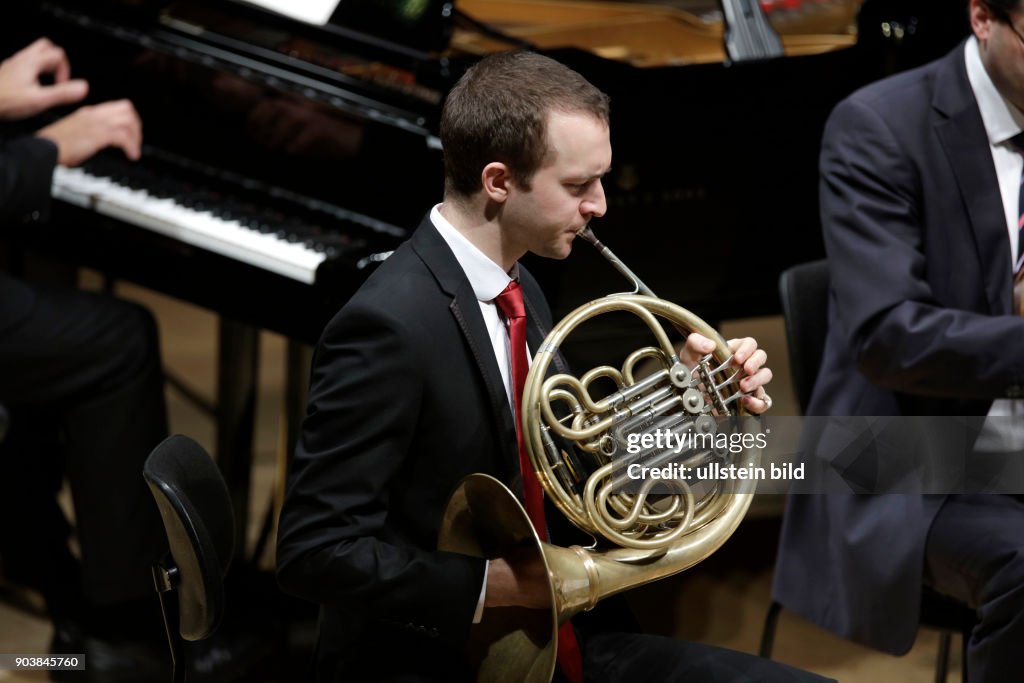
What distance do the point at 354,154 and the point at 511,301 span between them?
137cm

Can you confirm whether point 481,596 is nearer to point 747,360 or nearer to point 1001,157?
point 747,360

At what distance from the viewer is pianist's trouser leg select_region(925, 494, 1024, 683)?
227cm

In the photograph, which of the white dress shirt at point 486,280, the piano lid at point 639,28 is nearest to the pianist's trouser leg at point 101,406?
the piano lid at point 639,28

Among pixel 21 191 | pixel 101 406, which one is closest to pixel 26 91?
pixel 21 191

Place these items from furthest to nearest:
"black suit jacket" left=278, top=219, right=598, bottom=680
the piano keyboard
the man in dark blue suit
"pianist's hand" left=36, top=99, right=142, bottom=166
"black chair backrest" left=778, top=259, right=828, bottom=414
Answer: "pianist's hand" left=36, top=99, right=142, bottom=166
the piano keyboard
"black chair backrest" left=778, top=259, right=828, bottom=414
the man in dark blue suit
"black suit jacket" left=278, top=219, right=598, bottom=680

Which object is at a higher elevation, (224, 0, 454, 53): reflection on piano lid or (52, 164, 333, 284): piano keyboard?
(224, 0, 454, 53): reflection on piano lid

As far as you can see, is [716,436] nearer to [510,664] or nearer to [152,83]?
[510,664]

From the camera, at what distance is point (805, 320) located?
9.01ft

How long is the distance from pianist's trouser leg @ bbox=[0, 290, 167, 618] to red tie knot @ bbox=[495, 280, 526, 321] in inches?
60.7

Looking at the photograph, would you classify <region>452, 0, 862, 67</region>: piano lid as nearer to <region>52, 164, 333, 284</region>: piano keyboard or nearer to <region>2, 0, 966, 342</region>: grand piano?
<region>2, 0, 966, 342</region>: grand piano

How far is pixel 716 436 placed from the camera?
1825 mm

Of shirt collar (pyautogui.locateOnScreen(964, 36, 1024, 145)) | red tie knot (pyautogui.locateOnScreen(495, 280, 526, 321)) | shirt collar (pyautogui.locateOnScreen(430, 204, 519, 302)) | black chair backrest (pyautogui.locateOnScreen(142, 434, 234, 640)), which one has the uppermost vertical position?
shirt collar (pyautogui.locateOnScreen(964, 36, 1024, 145))

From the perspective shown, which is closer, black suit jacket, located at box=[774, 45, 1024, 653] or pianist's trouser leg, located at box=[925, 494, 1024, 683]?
pianist's trouser leg, located at box=[925, 494, 1024, 683]

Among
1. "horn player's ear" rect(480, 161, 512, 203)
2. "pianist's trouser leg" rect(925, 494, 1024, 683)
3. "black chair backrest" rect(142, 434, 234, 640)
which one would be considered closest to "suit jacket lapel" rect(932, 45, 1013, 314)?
"pianist's trouser leg" rect(925, 494, 1024, 683)
